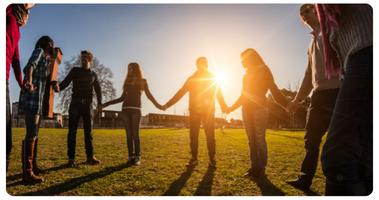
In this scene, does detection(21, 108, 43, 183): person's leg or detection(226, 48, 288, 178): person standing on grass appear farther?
detection(226, 48, 288, 178): person standing on grass

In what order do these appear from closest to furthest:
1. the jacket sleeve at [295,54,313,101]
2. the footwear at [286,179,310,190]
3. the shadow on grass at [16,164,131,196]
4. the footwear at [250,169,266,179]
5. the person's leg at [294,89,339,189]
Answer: the shadow on grass at [16,164,131,196] < the person's leg at [294,89,339,189] < the footwear at [286,179,310,190] < the jacket sleeve at [295,54,313,101] < the footwear at [250,169,266,179]

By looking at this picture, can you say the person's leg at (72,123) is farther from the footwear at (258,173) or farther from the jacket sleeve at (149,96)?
the footwear at (258,173)

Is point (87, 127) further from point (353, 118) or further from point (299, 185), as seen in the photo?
point (353, 118)

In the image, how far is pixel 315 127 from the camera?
273 centimetres

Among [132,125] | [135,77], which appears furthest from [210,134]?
[135,77]

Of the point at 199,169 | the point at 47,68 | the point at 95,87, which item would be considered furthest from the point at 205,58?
the point at 47,68

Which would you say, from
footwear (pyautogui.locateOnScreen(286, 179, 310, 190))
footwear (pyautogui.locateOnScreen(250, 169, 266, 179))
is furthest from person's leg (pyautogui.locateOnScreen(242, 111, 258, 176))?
footwear (pyautogui.locateOnScreen(286, 179, 310, 190))

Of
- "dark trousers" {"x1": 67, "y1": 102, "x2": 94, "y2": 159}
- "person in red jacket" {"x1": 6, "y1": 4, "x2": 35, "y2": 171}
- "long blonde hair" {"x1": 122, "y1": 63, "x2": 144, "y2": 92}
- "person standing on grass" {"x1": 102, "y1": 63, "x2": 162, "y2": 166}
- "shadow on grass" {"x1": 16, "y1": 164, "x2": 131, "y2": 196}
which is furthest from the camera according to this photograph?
"long blonde hair" {"x1": 122, "y1": 63, "x2": 144, "y2": 92}

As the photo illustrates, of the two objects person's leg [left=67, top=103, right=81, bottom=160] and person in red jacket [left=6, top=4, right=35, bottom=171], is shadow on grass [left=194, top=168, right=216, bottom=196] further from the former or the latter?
person's leg [left=67, top=103, right=81, bottom=160]

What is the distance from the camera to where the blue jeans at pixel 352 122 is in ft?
4.25

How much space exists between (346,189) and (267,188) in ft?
5.36

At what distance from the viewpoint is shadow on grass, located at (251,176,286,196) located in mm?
2593

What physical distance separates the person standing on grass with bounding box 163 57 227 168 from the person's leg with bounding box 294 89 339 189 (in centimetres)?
187

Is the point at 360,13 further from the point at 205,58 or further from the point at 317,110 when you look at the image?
the point at 205,58
